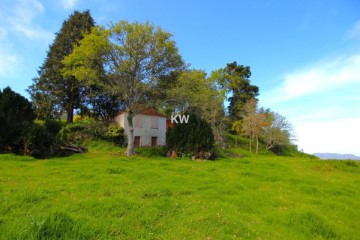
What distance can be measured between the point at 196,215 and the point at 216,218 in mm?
404

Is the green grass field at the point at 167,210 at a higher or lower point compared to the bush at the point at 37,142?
lower

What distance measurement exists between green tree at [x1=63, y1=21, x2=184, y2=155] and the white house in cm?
977

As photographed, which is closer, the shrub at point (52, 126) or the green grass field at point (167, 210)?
the green grass field at point (167, 210)

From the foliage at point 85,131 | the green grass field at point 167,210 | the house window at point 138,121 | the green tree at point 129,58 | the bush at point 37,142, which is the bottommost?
the green grass field at point 167,210

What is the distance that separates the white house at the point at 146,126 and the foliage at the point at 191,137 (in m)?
11.0

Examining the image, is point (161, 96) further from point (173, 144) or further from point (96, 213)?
point (96, 213)

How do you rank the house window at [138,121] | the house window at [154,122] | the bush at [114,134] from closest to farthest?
1. the bush at [114,134]
2. the house window at [138,121]
3. the house window at [154,122]

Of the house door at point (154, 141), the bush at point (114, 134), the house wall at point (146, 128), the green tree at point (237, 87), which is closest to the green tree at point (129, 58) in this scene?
the bush at point (114, 134)

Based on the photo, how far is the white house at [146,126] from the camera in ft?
95.9

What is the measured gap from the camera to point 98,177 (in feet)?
26.4

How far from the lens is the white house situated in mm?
29219

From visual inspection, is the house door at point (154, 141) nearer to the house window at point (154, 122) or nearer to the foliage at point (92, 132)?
the house window at point (154, 122)

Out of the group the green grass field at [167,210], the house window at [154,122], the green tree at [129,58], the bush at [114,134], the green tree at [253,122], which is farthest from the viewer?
the green tree at [253,122]

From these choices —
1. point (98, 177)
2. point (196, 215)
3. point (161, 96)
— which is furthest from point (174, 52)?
point (196, 215)
